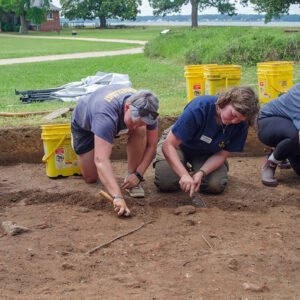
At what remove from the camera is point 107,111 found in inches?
159

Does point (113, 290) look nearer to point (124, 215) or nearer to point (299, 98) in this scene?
point (124, 215)

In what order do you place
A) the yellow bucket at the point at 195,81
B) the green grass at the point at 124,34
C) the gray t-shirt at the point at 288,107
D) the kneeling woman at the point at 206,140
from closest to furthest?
the kneeling woman at the point at 206,140 < the gray t-shirt at the point at 288,107 < the yellow bucket at the point at 195,81 < the green grass at the point at 124,34

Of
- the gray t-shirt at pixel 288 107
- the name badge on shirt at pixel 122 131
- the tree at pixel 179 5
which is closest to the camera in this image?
the name badge on shirt at pixel 122 131

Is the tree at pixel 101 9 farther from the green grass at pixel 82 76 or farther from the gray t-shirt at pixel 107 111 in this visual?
the gray t-shirt at pixel 107 111

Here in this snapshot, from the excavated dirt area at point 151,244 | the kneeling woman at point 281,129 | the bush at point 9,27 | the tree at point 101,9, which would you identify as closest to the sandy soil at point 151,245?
the excavated dirt area at point 151,244

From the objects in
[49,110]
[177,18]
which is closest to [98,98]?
[49,110]

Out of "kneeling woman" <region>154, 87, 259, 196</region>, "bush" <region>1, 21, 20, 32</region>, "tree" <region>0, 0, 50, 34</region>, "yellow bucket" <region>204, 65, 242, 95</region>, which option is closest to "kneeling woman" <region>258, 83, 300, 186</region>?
"kneeling woman" <region>154, 87, 259, 196</region>

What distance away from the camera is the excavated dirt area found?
2969 millimetres

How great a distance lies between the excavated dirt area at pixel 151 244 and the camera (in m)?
2.97

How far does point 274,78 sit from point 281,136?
198 centimetres

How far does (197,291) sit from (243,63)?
30.5 ft

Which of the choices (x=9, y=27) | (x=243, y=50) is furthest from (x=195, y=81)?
(x=9, y=27)

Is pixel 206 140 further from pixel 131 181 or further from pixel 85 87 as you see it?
pixel 85 87

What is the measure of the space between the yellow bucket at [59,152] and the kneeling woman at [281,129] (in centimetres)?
195
